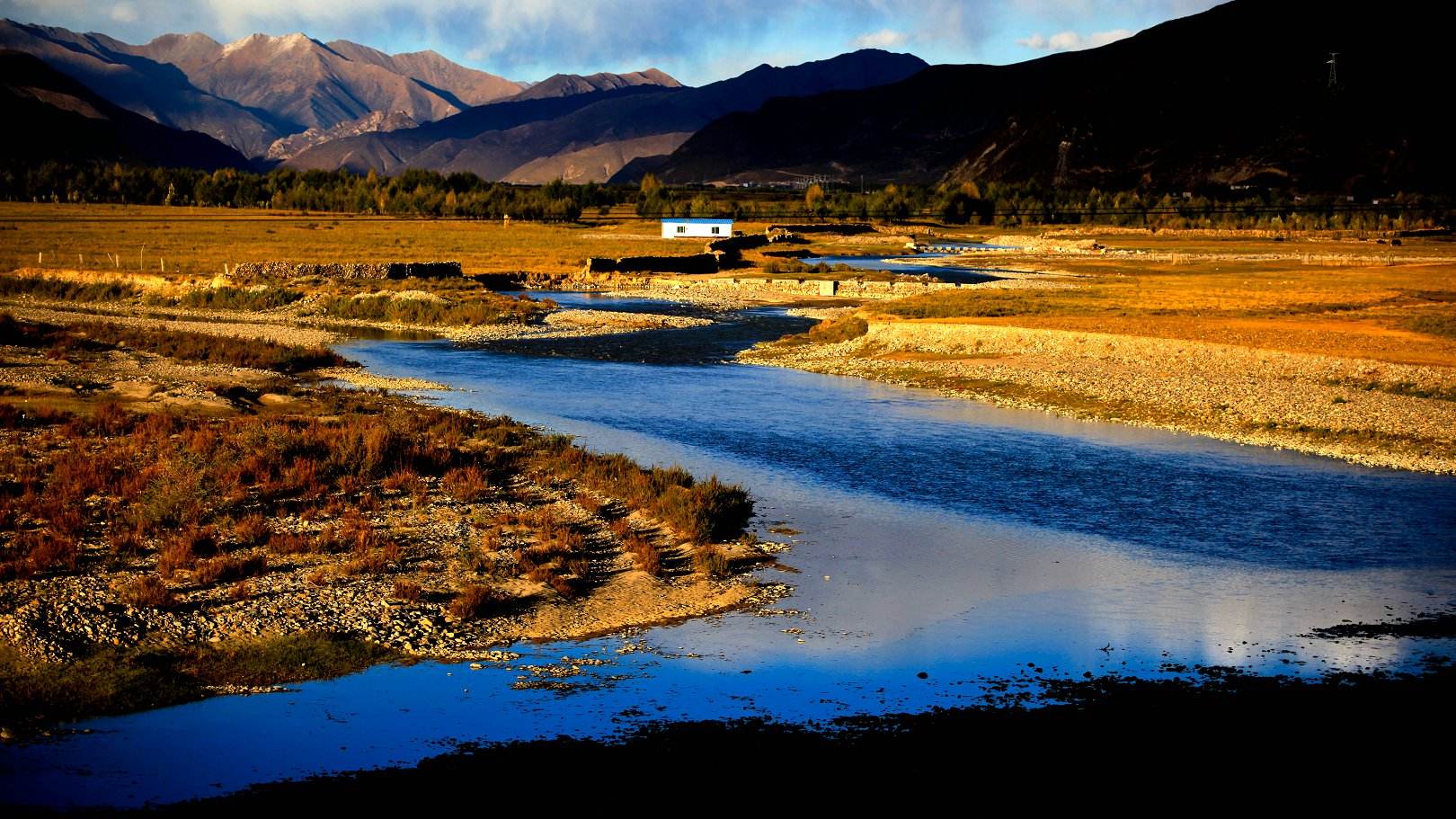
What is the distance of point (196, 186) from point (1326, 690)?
192662 mm

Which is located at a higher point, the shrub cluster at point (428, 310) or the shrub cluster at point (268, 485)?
the shrub cluster at point (428, 310)

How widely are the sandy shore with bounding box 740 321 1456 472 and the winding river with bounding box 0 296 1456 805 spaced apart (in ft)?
5.35

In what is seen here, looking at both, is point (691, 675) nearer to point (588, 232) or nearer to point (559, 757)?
point (559, 757)

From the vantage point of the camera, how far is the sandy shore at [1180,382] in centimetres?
2872

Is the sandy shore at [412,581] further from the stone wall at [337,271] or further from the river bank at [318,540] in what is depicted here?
the stone wall at [337,271]

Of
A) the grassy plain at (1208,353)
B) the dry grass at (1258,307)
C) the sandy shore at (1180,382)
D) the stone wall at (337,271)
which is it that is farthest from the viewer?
the stone wall at (337,271)

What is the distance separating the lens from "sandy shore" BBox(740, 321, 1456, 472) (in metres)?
28.7

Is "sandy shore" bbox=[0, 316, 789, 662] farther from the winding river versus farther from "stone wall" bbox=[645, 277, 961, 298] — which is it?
"stone wall" bbox=[645, 277, 961, 298]

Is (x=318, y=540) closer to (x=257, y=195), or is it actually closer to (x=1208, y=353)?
(x=1208, y=353)

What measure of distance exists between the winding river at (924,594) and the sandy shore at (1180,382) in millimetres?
1630

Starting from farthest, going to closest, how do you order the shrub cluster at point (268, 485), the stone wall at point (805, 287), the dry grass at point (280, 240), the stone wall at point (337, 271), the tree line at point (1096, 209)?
the tree line at point (1096, 209), the dry grass at point (280, 240), the stone wall at point (805, 287), the stone wall at point (337, 271), the shrub cluster at point (268, 485)

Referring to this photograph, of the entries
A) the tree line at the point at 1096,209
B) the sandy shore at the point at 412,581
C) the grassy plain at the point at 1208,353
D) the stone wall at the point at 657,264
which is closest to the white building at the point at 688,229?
the stone wall at the point at 657,264

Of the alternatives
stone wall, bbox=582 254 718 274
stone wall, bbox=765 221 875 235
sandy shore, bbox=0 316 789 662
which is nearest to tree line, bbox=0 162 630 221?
stone wall, bbox=765 221 875 235

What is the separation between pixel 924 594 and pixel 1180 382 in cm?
2118
